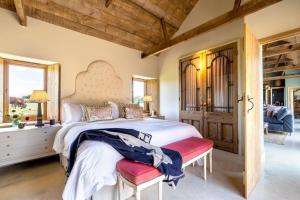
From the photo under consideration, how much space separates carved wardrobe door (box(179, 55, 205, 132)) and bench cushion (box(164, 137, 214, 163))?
1866 millimetres

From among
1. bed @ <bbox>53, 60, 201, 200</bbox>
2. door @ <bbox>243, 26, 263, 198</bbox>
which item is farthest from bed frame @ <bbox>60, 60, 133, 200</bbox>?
door @ <bbox>243, 26, 263, 198</bbox>

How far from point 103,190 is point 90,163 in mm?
381

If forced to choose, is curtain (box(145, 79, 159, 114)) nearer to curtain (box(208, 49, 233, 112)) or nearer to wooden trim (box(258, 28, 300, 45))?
curtain (box(208, 49, 233, 112))

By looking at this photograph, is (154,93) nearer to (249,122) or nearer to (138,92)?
(138,92)

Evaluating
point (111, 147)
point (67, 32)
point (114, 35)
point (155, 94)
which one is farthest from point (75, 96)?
point (155, 94)

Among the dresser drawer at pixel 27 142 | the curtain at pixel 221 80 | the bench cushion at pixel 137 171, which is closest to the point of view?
the bench cushion at pixel 137 171

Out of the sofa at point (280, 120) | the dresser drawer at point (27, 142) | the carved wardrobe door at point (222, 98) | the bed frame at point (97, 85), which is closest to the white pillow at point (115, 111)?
the bed frame at point (97, 85)

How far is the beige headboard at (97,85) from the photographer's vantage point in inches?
145

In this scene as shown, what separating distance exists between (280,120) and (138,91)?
4.86 meters

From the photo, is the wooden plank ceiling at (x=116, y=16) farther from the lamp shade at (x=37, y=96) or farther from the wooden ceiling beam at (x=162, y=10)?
the lamp shade at (x=37, y=96)

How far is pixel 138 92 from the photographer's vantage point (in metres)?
5.48

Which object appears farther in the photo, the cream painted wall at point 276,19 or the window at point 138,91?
the window at point 138,91

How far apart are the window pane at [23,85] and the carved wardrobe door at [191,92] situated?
3.62 metres

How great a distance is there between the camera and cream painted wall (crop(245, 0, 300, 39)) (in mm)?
2420
